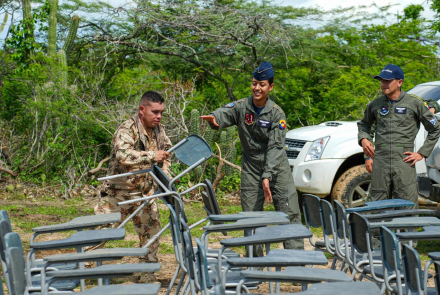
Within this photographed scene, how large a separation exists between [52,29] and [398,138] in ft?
32.8

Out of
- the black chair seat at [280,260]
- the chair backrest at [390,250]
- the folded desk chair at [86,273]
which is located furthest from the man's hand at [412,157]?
the folded desk chair at [86,273]

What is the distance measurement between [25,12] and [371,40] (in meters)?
8.77

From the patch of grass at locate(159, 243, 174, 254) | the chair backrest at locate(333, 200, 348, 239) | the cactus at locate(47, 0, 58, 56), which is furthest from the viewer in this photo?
the cactus at locate(47, 0, 58, 56)

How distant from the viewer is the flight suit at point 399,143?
19.6 ft

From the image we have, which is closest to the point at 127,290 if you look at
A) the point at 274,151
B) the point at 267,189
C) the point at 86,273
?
the point at 86,273

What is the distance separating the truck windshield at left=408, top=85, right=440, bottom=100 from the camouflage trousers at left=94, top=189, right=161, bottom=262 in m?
4.42

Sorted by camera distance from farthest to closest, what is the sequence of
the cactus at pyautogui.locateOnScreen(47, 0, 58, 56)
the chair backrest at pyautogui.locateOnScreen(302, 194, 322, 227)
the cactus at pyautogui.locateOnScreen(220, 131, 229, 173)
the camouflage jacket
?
the cactus at pyautogui.locateOnScreen(47, 0, 58, 56)
the cactus at pyautogui.locateOnScreen(220, 131, 229, 173)
the camouflage jacket
the chair backrest at pyautogui.locateOnScreen(302, 194, 322, 227)

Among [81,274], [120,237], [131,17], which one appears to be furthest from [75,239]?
[131,17]

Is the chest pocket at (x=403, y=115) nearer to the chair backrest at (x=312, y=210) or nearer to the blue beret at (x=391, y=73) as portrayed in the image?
the blue beret at (x=391, y=73)

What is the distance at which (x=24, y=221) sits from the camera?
8.86m

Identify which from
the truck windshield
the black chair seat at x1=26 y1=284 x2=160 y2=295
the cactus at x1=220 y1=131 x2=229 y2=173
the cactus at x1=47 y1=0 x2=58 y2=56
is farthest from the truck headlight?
the cactus at x1=47 y1=0 x2=58 y2=56

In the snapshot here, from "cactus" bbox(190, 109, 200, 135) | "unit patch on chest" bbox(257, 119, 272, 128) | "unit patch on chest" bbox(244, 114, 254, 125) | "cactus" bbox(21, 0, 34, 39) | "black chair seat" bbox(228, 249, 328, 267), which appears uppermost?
"cactus" bbox(21, 0, 34, 39)

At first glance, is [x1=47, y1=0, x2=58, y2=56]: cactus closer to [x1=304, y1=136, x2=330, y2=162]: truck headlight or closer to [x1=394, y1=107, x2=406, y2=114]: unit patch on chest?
[x1=304, y1=136, x2=330, y2=162]: truck headlight

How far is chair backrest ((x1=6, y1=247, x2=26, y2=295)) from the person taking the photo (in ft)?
8.95
